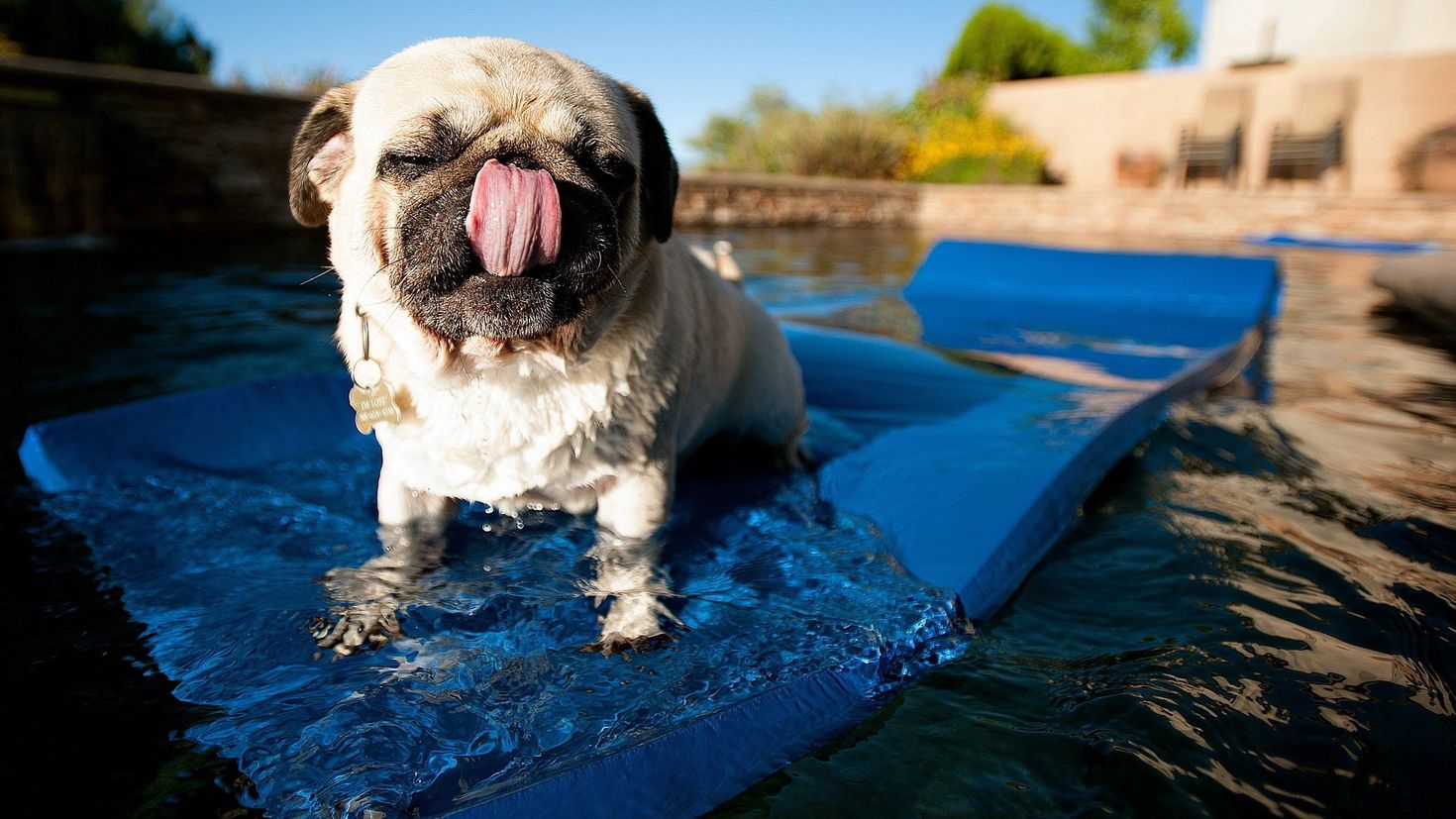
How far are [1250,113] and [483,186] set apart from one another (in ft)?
70.3

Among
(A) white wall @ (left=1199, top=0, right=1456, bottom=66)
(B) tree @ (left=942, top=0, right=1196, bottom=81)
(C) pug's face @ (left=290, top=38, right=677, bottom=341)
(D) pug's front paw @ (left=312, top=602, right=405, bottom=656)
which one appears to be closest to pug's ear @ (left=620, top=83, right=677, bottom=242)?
(C) pug's face @ (left=290, top=38, right=677, bottom=341)

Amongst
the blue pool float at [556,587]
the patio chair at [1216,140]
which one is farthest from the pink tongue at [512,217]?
the patio chair at [1216,140]

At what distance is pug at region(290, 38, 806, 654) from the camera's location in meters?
1.55

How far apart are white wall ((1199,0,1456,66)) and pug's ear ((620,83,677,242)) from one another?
22346 mm

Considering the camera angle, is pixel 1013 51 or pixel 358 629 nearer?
pixel 358 629

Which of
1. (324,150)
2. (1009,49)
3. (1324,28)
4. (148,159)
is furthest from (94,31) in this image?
(1324,28)

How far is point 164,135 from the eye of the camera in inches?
299

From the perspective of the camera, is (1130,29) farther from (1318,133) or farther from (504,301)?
(504,301)

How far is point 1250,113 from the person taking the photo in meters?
18.3

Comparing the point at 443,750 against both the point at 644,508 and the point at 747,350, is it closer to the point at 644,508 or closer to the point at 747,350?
the point at 644,508

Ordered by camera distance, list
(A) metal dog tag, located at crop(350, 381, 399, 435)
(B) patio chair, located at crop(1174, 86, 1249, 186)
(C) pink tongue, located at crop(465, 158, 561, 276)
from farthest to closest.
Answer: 1. (B) patio chair, located at crop(1174, 86, 1249, 186)
2. (A) metal dog tag, located at crop(350, 381, 399, 435)
3. (C) pink tongue, located at crop(465, 158, 561, 276)

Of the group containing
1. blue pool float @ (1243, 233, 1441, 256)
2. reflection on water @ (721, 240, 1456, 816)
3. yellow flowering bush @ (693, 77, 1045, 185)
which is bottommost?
reflection on water @ (721, 240, 1456, 816)

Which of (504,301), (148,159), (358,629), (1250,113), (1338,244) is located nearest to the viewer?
(504,301)

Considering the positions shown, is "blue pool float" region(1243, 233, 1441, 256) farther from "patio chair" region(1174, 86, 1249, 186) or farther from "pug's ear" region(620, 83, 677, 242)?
"pug's ear" region(620, 83, 677, 242)
